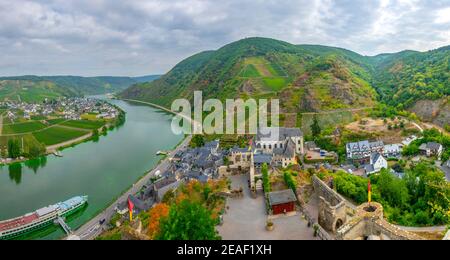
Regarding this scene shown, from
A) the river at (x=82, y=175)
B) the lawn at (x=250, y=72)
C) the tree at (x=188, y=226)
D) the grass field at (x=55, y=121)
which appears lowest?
Answer: the river at (x=82, y=175)

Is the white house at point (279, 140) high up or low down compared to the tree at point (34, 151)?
up

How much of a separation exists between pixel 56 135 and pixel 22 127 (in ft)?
33.6

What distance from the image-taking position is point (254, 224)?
635 inches

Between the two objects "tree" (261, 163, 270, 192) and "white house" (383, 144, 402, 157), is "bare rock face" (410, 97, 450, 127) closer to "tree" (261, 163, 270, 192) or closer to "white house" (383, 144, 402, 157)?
"white house" (383, 144, 402, 157)

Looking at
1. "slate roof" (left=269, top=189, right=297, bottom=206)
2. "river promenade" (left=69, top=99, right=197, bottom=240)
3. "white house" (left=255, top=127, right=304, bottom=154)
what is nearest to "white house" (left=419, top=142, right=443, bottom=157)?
"white house" (left=255, top=127, right=304, bottom=154)

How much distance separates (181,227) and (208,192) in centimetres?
1140

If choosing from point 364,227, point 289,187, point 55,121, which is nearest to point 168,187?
point 289,187

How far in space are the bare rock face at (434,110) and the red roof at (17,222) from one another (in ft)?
146

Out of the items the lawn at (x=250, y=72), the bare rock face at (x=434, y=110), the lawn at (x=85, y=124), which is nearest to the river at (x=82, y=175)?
the lawn at (x=85, y=124)

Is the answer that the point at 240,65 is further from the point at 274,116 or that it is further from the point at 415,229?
the point at 415,229

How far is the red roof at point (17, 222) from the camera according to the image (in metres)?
22.7

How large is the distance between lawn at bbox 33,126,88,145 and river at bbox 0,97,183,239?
16.1ft

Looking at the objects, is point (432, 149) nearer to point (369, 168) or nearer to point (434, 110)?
point (369, 168)
